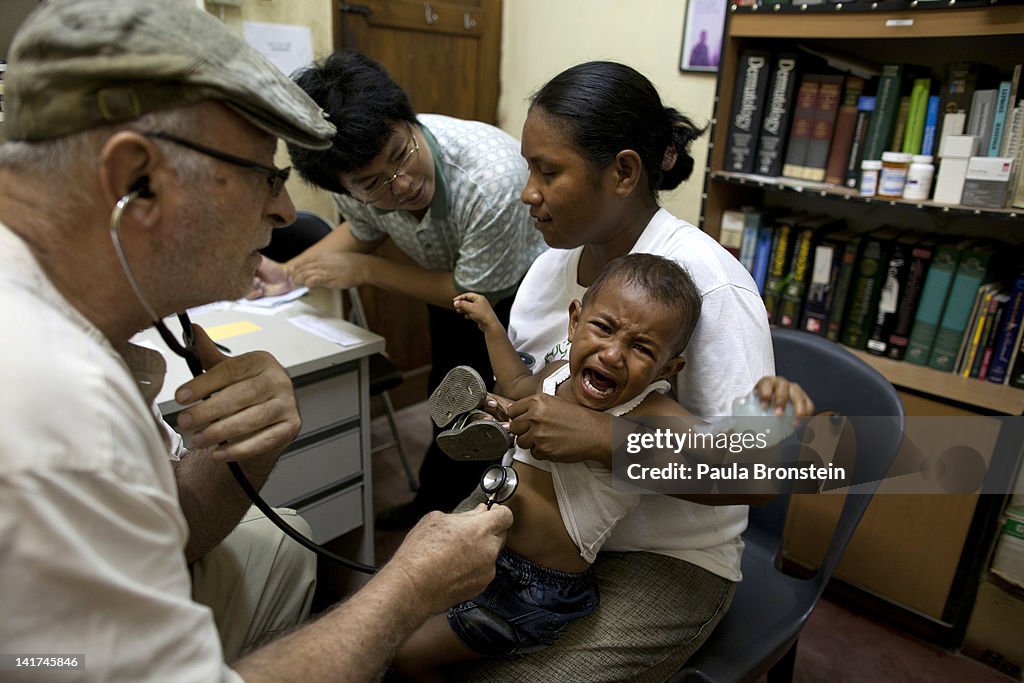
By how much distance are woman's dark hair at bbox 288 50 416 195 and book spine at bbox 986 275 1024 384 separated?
1679 mm

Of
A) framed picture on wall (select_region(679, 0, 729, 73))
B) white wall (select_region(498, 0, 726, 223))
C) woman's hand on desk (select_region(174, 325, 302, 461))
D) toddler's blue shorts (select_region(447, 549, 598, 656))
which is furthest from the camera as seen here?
white wall (select_region(498, 0, 726, 223))

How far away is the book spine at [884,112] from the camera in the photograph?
1.86 meters

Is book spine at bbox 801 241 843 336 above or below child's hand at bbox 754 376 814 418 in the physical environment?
below

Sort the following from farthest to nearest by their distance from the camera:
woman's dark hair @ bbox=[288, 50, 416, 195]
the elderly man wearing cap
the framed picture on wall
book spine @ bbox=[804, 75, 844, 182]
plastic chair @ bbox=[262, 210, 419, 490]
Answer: the framed picture on wall
plastic chair @ bbox=[262, 210, 419, 490]
book spine @ bbox=[804, 75, 844, 182]
woman's dark hair @ bbox=[288, 50, 416, 195]
the elderly man wearing cap

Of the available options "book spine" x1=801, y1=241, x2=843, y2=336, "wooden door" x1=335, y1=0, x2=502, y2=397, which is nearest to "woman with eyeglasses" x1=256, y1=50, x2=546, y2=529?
"book spine" x1=801, y1=241, x2=843, y2=336

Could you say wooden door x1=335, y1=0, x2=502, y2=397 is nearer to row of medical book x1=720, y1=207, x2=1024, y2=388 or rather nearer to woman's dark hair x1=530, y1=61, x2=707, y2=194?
row of medical book x1=720, y1=207, x2=1024, y2=388

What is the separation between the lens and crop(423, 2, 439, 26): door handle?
9.42 feet

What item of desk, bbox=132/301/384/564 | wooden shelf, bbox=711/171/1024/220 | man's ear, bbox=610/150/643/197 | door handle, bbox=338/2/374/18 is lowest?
desk, bbox=132/301/384/564

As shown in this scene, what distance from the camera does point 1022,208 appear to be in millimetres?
1662

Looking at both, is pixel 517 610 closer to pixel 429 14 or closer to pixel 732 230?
pixel 732 230

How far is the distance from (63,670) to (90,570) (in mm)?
94

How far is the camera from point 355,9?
262cm

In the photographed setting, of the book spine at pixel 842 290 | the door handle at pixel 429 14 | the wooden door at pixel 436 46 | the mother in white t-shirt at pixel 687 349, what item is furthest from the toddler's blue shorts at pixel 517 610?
the door handle at pixel 429 14

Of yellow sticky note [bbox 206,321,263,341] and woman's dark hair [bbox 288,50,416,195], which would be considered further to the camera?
yellow sticky note [bbox 206,321,263,341]
